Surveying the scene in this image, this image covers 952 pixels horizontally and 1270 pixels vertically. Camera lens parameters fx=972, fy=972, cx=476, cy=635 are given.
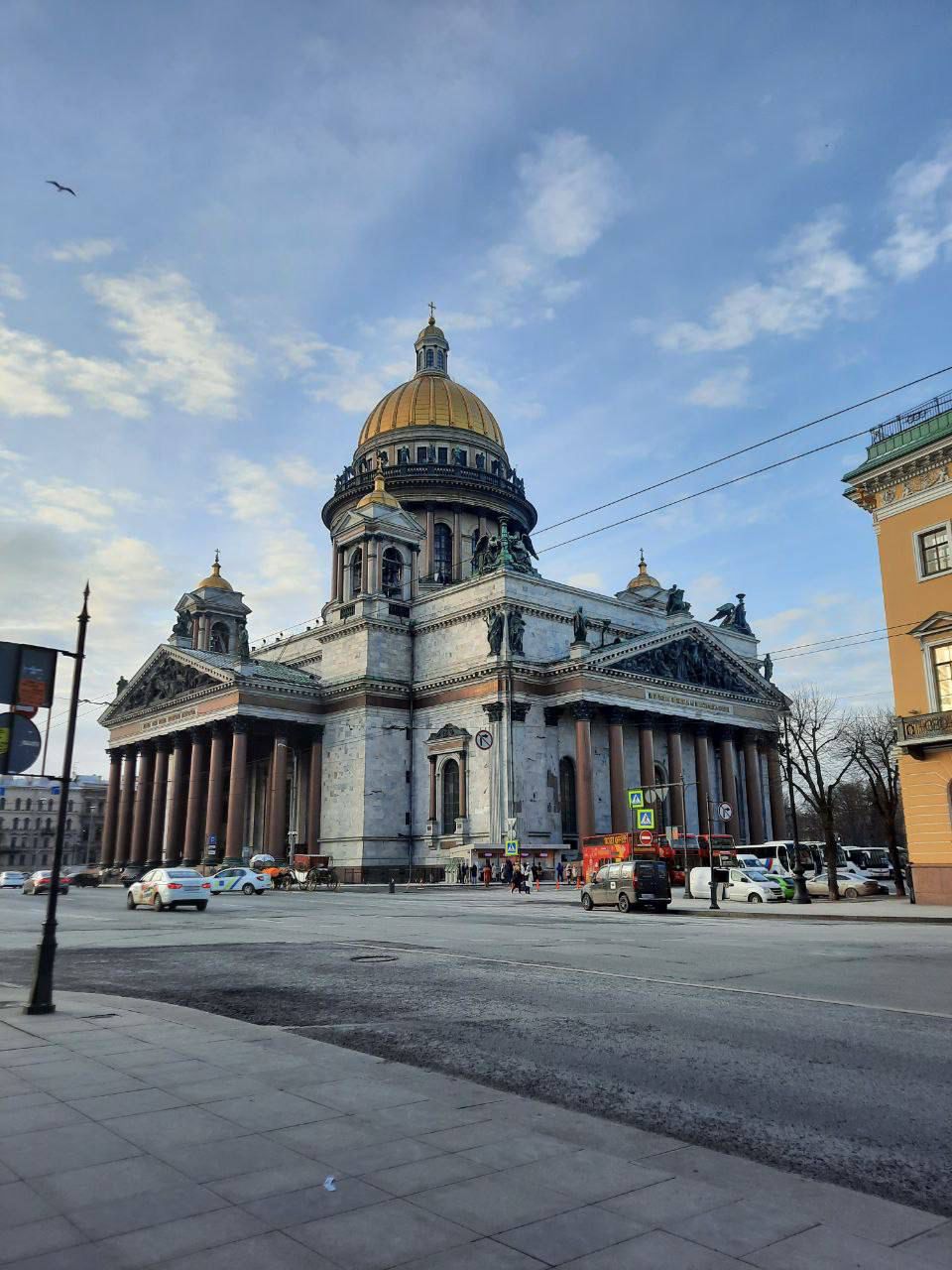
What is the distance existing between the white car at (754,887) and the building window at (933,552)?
1430cm

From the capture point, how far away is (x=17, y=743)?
9.95 m

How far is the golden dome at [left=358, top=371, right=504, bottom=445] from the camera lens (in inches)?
3164

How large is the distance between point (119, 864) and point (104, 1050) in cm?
7039

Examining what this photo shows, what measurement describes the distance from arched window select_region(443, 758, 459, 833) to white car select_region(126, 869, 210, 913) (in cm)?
2658

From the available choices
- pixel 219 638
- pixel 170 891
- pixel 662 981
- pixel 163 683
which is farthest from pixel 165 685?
pixel 662 981

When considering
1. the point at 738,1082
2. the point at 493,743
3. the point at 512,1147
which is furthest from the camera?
the point at 493,743

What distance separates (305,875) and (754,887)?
2610 centimetres

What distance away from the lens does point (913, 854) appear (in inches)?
1240

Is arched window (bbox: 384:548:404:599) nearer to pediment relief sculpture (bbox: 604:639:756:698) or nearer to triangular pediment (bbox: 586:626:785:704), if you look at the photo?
triangular pediment (bbox: 586:626:785:704)

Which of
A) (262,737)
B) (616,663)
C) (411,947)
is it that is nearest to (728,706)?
(616,663)

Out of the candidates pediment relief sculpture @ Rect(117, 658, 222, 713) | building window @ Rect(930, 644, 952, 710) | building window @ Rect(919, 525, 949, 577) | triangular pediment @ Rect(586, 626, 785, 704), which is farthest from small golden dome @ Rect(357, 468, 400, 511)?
building window @ Rect(930, 644, 952, 710)

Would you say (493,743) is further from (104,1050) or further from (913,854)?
(104,1050)

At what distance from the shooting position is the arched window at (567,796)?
5941cm

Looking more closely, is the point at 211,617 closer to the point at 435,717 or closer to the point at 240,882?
the point at 435,717
